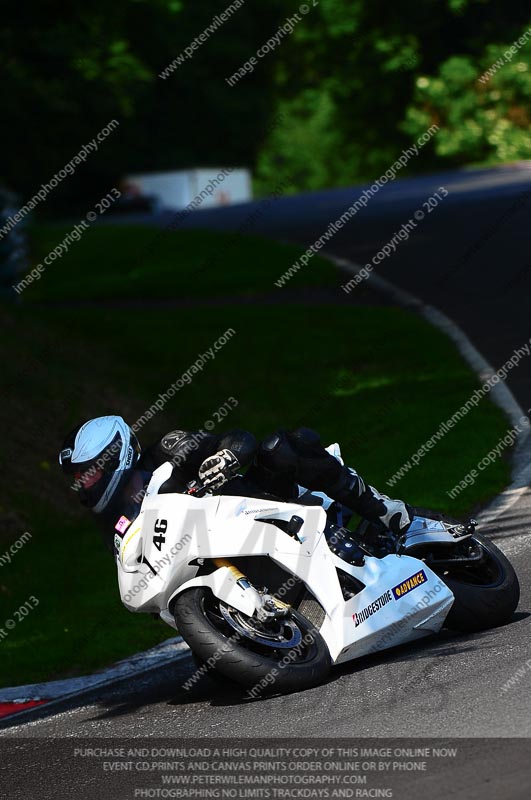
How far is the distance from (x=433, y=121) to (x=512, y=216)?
24578 mm

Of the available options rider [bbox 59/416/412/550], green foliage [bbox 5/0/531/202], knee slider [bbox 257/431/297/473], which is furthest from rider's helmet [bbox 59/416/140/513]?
green foliage [bbox 5/0/531/202]

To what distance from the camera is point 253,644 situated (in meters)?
6.61

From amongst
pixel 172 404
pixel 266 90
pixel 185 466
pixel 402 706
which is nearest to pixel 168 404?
pixel 172 404

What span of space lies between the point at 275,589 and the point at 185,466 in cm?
83

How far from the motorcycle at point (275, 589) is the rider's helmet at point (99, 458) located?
199mm

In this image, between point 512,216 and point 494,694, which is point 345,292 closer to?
point 512,216

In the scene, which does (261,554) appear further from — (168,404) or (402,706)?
(168,404)

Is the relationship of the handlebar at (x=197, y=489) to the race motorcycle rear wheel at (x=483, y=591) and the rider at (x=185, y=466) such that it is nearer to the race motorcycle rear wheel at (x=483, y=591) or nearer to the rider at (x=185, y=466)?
the rider at (x=185, y=466)

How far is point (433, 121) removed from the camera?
46406 mm

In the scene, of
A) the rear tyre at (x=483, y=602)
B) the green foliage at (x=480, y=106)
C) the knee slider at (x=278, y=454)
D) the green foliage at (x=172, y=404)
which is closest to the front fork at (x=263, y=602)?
the knee slider at (x=278, y=454)

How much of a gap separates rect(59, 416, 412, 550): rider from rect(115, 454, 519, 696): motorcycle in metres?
0.12

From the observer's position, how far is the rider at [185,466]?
6988 millimetres

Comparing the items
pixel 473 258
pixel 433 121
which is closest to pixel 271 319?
pixel 473 258

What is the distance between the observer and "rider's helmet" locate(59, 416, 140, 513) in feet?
23.1
